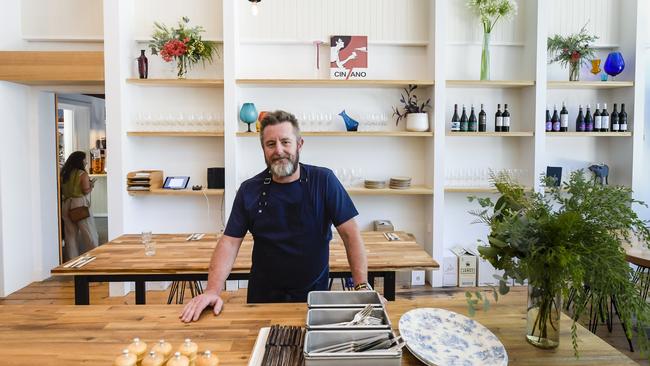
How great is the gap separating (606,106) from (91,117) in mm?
6289

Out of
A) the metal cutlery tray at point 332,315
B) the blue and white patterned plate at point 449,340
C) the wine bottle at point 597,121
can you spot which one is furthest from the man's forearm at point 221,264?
the wine bottle at point 597,121

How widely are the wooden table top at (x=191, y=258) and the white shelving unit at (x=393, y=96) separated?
1265mm

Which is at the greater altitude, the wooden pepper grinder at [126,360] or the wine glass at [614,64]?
the wine glass at [614,64]

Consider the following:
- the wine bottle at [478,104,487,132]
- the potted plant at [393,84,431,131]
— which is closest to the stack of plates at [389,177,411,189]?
the potted plant at [393,84,431,131]

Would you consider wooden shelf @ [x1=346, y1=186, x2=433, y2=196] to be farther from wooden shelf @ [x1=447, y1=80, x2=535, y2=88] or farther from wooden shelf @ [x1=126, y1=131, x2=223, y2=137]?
wooden shelf @ [x1=126, y1=131, x2=223, y2=137]

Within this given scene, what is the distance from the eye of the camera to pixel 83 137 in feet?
18.6

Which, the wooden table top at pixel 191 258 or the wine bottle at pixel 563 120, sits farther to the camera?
the wine bottle at pixel 563 120

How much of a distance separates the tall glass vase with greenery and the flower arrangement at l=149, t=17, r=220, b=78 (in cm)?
282

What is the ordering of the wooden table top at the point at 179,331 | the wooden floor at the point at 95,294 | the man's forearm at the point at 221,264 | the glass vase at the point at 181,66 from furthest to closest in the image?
the glass vase at the point at 181,66, the wooden floor at the point at 95,294, the man's forearm at the point at 221,264, the wooden table top at the point at 179,331

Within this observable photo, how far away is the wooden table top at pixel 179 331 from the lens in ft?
4.05

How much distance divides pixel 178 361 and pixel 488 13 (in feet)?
15.0

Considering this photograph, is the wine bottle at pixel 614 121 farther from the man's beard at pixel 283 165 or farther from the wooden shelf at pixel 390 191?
→ the man's beard at pixel 283 165

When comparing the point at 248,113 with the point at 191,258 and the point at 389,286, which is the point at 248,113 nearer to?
the point at 191,258

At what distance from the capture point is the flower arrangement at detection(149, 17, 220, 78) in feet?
13.9
